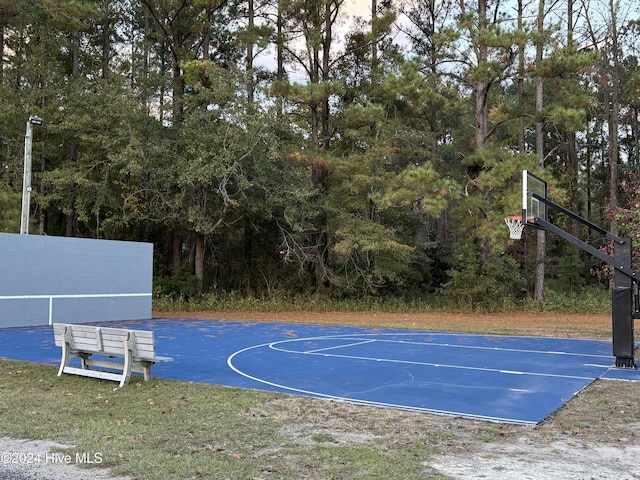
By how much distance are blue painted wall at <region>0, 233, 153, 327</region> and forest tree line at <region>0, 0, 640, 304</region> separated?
4.80 meters

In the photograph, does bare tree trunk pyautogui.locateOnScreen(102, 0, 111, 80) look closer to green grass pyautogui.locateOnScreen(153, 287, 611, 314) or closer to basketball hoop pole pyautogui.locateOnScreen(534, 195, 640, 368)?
green grass pyautogui.locateOnScreen(153, 287, 611, 314)

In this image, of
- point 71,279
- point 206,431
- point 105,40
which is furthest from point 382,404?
point 105,40

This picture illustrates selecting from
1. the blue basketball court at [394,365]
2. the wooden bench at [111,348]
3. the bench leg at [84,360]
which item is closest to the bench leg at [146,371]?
the wooden bench at [111,348]

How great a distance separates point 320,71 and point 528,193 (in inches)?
681

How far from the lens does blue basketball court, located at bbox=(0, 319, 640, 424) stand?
293 inches

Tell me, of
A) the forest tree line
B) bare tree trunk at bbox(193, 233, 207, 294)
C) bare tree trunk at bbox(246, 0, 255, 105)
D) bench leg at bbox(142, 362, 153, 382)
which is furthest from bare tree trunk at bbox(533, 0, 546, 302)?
bench leg at bbox(142, 362, 153, 382)

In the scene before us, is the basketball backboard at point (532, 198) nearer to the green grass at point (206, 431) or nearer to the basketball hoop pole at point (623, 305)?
the basketball hoop pole at point (623, 305)

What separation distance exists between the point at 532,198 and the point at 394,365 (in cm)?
465

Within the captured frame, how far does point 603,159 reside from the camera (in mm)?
34031

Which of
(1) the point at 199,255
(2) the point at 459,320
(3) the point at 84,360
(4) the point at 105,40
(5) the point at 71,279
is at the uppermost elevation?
(4) the point at 105,40

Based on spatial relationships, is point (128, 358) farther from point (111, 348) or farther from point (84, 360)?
point (84, 360)

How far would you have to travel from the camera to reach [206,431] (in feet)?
18.8

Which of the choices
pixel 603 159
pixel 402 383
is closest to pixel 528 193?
pixel 402 383

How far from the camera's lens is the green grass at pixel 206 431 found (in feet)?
15.3
